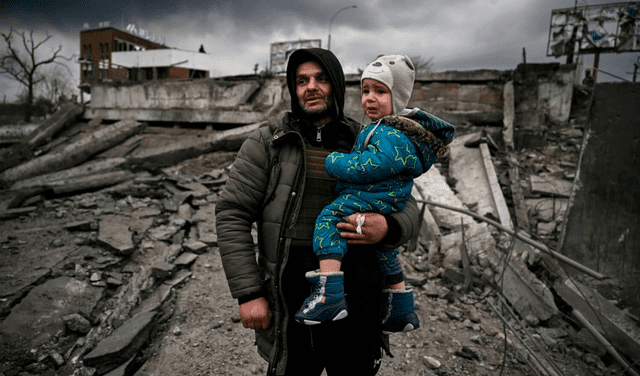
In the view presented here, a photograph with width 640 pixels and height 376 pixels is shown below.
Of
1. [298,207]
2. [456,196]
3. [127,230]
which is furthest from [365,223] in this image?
[456,196]

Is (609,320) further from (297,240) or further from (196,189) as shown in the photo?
(196,189)

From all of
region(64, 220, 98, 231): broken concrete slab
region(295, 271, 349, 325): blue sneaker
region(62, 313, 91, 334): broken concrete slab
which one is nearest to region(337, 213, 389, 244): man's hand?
Result: region(295, 271, 349, 325): blue sneaker

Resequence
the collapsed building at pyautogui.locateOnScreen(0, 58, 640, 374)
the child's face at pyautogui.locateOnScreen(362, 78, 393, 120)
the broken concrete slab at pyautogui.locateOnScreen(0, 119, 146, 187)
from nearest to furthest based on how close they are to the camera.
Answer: the child's face at pyautogui.locateOnScreen(362, 78, 393, 120) < the collapsed building at pyautogui.locateOnScreen(0, 58, 640, 374) < the broken concrete slab at pyautogui.locateOnScreen(0, 119, 146, 187)

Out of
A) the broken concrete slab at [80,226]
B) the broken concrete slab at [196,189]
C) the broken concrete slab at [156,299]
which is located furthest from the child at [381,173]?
the broken concrete slab at [196,189]

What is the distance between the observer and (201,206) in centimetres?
623

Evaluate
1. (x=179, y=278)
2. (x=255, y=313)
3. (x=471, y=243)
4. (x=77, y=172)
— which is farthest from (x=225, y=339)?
(x=77, y=172)

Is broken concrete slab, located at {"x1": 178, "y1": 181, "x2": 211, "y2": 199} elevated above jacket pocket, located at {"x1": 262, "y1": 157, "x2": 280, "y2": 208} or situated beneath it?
situated beneath

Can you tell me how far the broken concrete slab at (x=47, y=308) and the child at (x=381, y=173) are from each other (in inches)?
125

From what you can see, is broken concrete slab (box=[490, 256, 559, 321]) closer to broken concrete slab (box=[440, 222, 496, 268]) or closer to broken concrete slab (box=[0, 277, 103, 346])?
broken concrete slab (box=[440, 222, 496, 268])

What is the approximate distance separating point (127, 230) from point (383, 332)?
4622 mm

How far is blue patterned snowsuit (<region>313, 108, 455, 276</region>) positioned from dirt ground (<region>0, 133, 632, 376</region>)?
1.94 m

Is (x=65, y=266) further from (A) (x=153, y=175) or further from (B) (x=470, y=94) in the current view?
(B) (x=470, y=94)

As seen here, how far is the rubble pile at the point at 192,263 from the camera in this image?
9.93 ft

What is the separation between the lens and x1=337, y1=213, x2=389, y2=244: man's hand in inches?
56.0
